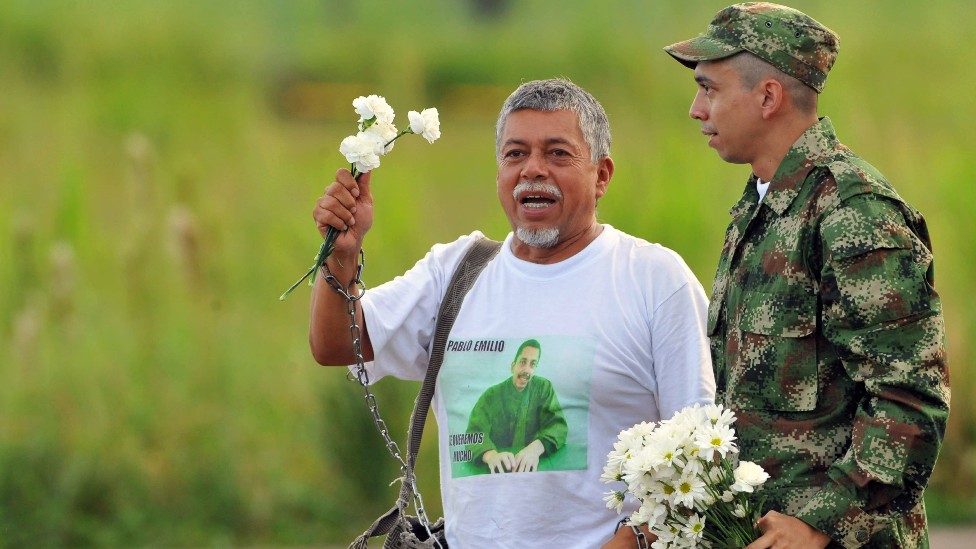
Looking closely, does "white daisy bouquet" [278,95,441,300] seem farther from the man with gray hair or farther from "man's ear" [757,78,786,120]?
"man's ear" [757,78,786,120]

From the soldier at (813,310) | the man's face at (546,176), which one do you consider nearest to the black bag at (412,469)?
the man's face at (546,176)

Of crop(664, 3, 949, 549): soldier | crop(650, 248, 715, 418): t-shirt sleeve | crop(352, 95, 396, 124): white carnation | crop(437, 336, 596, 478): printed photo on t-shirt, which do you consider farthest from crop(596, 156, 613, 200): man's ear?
crop(664, 3, 949, 549): soldier

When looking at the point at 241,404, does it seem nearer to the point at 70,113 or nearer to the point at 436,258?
the point at 70,113

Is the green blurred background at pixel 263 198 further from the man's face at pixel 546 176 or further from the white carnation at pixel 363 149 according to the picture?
the white carnation at pixel 363 149

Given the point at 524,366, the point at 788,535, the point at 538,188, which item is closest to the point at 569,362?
the point at 524,366

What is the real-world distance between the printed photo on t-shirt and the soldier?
0.51 metres

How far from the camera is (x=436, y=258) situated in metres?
4.27

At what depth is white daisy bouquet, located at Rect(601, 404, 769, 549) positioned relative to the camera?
3.09 metres

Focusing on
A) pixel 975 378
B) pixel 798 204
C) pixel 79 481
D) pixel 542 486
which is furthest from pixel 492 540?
pixel 975 378

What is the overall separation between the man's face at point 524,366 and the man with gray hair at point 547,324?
28 mm

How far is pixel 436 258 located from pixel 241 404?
418 centimetres

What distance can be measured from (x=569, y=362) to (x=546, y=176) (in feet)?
1.73

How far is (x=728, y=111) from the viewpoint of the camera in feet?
11.0

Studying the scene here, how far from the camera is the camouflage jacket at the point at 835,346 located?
2961mm
